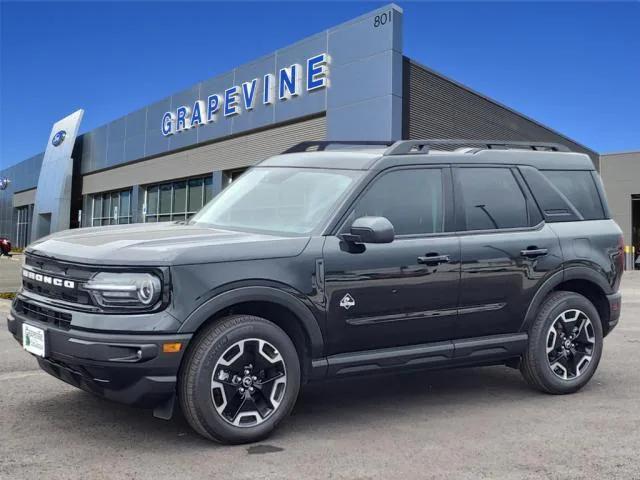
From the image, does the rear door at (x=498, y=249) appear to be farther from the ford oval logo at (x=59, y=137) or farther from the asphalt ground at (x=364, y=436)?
the ford oval logo at (x=59, y=137)

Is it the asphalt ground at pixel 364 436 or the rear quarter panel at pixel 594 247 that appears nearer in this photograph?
the asphalt ground at pixel 364 436

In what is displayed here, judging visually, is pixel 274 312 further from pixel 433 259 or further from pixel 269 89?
pixel 269 89

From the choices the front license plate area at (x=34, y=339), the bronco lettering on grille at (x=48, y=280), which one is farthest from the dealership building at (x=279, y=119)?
the front license plate area at (x=34, y=339)

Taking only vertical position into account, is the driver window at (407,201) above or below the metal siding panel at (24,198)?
below

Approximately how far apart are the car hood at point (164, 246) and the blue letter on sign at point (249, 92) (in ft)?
58.2

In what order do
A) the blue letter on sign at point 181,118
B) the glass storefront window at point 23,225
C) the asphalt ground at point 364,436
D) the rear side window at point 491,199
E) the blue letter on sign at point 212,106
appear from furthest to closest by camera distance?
the glass storefront window at point 23,225 → the blue letter on sign at point 181,118 → the blue letter on sign at point 212,106 → the rear side window at point 491,199 → the asphalt ground at point 364,436

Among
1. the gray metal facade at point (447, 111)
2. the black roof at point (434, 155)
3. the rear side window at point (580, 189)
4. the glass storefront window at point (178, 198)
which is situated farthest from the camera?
the glass storefront window at point (178, 198)

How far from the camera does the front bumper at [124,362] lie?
12.0ft

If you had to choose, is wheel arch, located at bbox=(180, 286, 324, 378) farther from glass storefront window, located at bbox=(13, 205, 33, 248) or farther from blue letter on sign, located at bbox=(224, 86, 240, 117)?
glass storefront window, located at bbox=(13, 205, 33, 248)

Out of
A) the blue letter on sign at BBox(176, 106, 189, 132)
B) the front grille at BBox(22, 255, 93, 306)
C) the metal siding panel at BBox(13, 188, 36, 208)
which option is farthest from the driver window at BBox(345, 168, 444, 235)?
the metal siding panel at BBox(13, 188, 36, 208)

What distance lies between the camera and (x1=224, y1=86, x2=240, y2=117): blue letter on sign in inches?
892

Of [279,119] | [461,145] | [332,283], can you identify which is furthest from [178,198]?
[332,283]

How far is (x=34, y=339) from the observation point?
160 inches

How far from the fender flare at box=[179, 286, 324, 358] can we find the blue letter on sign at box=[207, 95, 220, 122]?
68.1 ft
